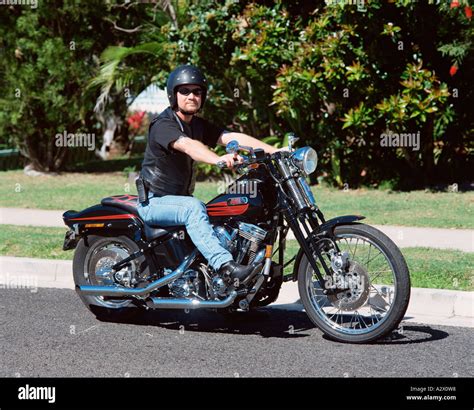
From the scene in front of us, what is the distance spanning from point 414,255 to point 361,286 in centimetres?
295

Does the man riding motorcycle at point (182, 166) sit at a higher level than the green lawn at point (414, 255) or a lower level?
higher

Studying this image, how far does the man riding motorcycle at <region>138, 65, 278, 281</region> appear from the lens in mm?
6121

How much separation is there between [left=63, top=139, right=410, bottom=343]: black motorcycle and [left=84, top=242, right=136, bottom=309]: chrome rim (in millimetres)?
42

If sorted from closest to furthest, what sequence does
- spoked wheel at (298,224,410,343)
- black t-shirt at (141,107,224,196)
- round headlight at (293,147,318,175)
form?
spoked wheel at (298,224,410,343) → round headlight at (293,147,318,175) → black t-shirt at (141,107,224,196)

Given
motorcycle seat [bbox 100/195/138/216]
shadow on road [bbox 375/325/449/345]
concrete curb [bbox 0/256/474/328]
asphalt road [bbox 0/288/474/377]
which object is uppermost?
motorcycle seat [bbox 100/195/138/216]

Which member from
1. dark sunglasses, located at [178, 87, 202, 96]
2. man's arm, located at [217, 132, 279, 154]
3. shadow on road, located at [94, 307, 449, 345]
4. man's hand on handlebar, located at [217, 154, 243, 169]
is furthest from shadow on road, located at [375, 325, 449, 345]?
dark sunglasses, located at [178, 87, 202, 96]

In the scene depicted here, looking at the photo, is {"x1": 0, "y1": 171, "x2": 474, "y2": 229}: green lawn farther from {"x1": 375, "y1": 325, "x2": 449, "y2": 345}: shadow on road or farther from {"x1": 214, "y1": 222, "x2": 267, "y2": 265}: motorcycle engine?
{"x1": 214, "y1": 222, "x2": 267, "y2": 265}: motorcycle engine

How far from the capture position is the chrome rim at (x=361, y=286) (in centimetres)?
588

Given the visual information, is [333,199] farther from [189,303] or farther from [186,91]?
[189,303]

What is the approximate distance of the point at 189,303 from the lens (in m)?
6.25

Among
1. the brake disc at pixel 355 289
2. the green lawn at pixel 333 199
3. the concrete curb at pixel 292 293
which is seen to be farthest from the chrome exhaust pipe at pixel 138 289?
the green lawn at pixel 333 199

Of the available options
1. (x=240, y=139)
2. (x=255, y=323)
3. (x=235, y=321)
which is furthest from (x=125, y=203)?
(x=255, y=323)

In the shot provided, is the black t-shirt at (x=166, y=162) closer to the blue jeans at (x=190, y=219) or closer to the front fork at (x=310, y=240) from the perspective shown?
the blue jeans at (x=190, y=219)

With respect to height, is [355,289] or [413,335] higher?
[355,289]
